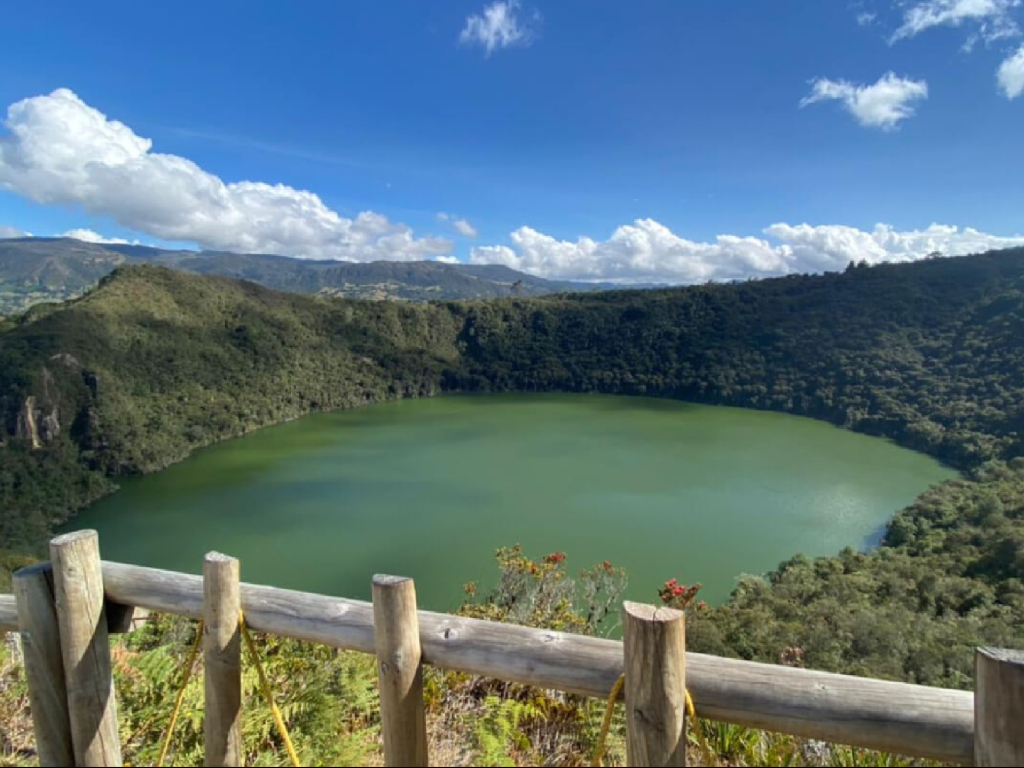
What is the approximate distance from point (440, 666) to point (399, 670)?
12 cm

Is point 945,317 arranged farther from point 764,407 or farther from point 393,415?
point 393,415

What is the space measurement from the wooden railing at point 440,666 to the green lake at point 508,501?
50.1 ft

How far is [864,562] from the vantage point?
58.3 ft

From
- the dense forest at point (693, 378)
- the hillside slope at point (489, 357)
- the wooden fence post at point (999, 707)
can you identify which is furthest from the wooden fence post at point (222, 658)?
the hillside slope at point (489, 357)

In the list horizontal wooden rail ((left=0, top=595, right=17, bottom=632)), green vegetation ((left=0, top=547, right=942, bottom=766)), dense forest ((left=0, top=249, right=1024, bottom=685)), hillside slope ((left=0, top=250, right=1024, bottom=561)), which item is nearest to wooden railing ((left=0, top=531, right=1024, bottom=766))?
green vegetation ((left=0, top=547, right=942, bottom=766))

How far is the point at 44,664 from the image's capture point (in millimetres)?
2062

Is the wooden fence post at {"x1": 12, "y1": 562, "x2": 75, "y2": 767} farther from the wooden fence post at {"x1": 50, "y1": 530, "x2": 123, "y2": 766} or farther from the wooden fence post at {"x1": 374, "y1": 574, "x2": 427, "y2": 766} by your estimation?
the wooden fence post at {"x1": 374, "y1": 574, "x2": 427, "y2": 766}

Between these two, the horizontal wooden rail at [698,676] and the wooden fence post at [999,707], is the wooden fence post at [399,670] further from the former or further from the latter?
the wooden fence post at [999,707]

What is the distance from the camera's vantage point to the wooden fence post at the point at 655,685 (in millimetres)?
1497

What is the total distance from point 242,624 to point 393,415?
53029mm

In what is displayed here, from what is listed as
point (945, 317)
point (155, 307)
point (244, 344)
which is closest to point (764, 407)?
point (945, 317)

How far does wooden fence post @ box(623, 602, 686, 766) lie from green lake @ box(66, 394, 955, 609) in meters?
15.9

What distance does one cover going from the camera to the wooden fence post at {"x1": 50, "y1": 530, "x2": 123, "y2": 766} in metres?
2.01

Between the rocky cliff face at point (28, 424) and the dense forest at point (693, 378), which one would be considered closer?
the dense forest at point (693, 378)
